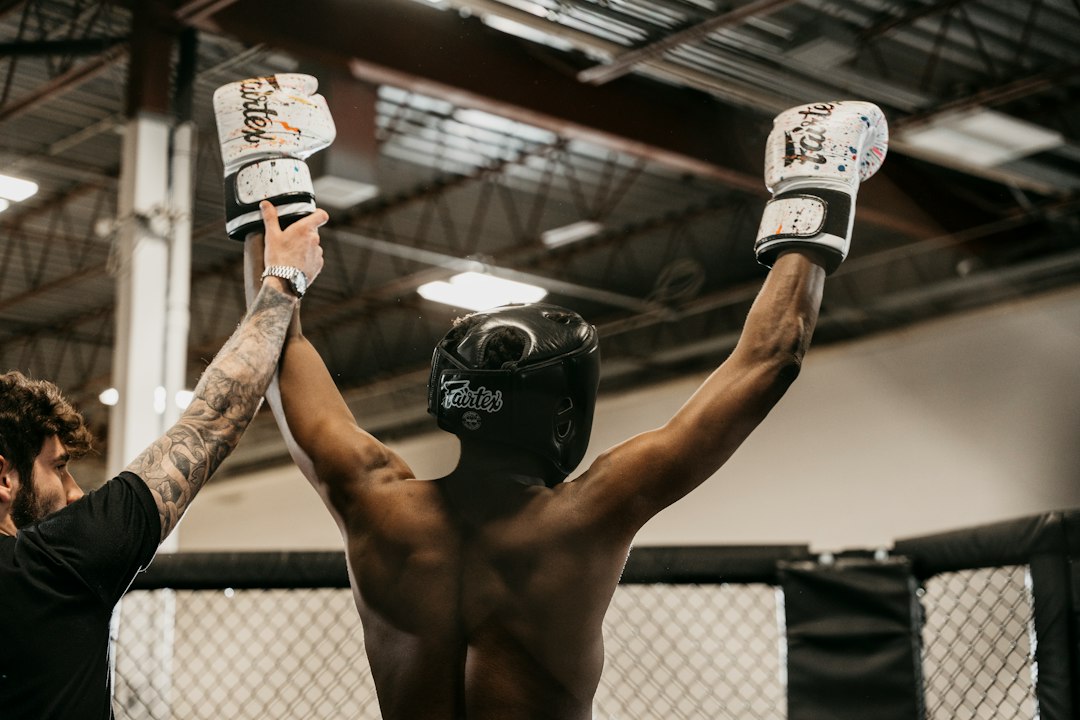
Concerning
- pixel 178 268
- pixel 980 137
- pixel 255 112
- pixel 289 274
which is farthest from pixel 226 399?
pixel 980 137

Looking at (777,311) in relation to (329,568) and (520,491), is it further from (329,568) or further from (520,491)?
(329,568)

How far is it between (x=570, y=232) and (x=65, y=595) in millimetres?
9137

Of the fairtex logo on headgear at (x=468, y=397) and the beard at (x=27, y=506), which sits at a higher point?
the fairtex logo on headgear at (x=468, y=397)

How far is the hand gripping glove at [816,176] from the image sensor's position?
6.72 ft

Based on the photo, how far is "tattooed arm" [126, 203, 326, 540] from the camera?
187 centimetres

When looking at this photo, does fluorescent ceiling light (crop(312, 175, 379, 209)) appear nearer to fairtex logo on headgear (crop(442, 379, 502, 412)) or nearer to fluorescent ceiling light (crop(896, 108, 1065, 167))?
fluorescent ceiling light (crop(896, 108, 1065, 167))

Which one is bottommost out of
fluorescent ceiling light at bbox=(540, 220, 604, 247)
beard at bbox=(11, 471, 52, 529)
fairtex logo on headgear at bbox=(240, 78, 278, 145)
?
beard at bbox=(11, 471, 52, 529)

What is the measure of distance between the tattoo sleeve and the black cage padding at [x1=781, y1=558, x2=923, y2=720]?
3.71ft

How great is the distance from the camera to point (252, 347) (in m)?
2.03

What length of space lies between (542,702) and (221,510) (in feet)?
54.1

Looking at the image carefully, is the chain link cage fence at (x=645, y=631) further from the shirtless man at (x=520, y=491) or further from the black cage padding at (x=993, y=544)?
the shirtless man at (x=520, y=491)

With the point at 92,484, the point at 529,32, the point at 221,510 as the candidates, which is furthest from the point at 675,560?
the point at 92,484

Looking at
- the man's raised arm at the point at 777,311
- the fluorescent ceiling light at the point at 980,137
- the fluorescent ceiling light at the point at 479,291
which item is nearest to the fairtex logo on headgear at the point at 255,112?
the man's raised arm at the point at 777,311

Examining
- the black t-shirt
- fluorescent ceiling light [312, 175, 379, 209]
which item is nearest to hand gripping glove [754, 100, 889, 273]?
the black t-shirt
